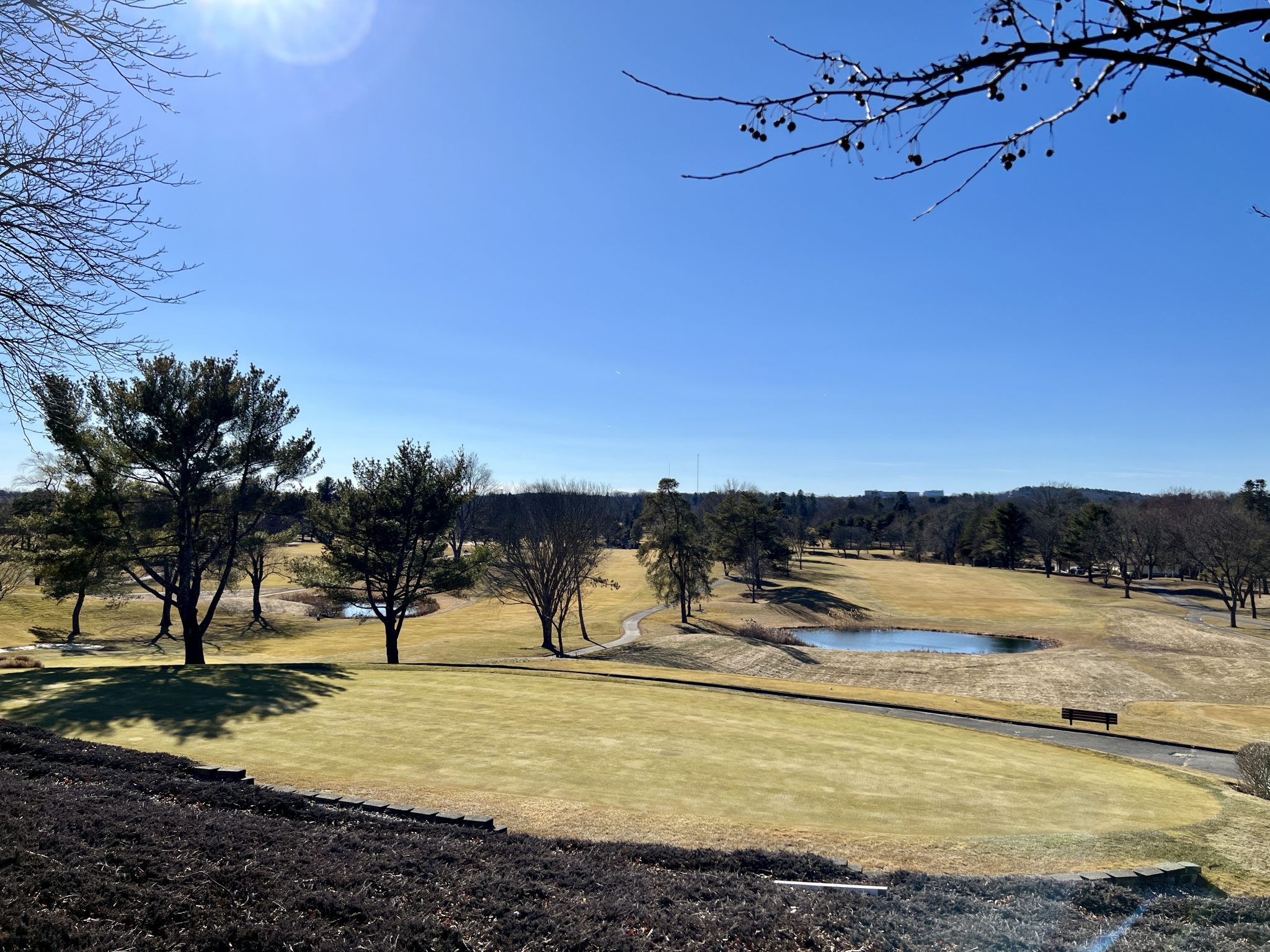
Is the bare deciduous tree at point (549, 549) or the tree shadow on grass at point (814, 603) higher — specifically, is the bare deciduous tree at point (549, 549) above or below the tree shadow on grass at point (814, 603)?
above

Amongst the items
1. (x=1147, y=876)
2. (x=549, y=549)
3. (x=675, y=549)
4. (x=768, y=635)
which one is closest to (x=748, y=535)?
(x=675, y=549)

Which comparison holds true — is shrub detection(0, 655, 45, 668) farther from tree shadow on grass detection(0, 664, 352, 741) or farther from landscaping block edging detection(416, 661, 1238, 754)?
landscaping block edging detection(416, 661, 1238, 754)

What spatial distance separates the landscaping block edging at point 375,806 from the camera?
9.41 meters

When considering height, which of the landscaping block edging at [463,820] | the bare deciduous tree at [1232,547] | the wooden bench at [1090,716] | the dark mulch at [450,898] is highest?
the bare deciduous tree at [1232,547]

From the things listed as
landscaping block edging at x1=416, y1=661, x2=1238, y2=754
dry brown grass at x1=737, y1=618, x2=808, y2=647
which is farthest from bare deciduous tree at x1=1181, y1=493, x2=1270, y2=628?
landscaping block edging at x1=416, y1=661, x2=1238, y2=754

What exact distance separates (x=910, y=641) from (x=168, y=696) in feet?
186

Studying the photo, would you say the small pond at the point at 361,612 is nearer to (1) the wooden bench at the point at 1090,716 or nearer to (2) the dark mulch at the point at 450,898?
(1) the wooden bench at the point at 1090,716

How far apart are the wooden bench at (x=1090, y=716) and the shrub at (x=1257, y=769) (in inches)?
358

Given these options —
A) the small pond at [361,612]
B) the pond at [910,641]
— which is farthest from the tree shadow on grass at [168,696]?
the small pond at [361,612]

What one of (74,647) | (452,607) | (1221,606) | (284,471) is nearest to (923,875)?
(284,471)

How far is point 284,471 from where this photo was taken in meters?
30.9

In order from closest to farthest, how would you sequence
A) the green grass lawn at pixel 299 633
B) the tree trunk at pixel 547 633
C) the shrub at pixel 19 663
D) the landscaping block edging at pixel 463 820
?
1. the landscaping block edging at pixel 463 820
2. the shrub at pixel 19 663
3. the green grass lawn at pixel 299 633
4. the tree trunk at pixel 547 633

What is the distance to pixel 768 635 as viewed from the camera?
5388 centimetres

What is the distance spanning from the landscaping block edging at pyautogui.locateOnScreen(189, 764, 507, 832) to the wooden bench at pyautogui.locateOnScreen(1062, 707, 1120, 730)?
2367 cm
